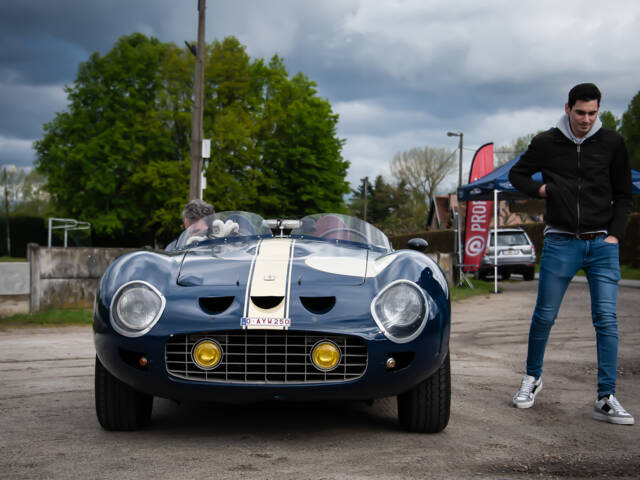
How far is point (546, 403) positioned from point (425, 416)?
116cm

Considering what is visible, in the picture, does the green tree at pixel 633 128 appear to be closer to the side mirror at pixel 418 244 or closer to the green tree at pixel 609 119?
the green tree at pixel 609 119

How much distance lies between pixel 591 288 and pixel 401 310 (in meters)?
1.46

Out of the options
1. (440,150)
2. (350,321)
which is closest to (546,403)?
(350,321)

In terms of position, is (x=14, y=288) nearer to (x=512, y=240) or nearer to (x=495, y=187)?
(x=495, y=187)

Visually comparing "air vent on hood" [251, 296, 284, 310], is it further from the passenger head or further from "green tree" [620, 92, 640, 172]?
"green tree" [620, 92, 640, 172]

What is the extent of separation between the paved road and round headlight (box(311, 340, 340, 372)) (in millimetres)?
362

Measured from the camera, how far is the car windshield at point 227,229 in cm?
444

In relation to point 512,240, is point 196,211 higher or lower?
higher

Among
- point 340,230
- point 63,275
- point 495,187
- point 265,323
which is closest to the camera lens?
point 265,323

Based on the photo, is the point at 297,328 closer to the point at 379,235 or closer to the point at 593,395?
the point at 379,235

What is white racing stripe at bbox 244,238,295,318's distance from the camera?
9.73 feet

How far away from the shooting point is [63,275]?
987 centimetres

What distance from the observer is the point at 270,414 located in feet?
12.1

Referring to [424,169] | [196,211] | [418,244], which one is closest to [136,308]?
[418,244]
